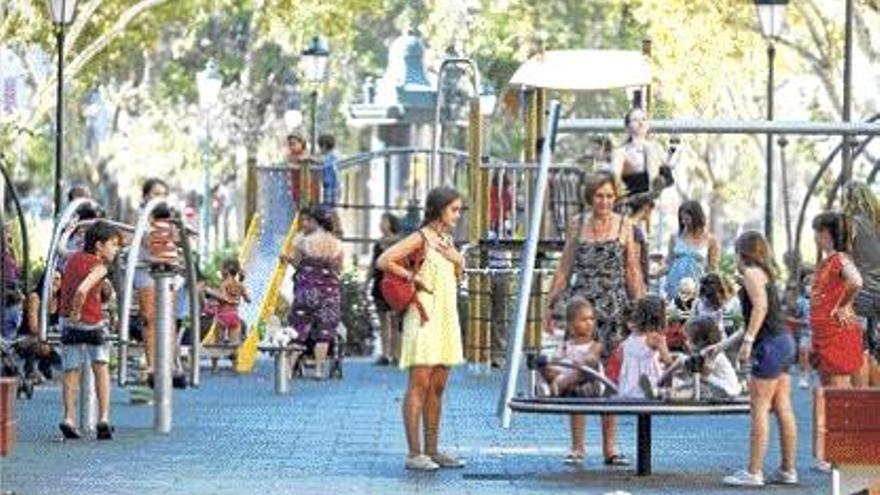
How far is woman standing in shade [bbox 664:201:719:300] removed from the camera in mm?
25875

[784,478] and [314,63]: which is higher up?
[314,63]

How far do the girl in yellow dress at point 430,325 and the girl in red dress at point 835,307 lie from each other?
7.17 ft

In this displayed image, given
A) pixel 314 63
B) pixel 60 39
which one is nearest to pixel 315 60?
pixel 314 63

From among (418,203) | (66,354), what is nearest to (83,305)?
(66,354)

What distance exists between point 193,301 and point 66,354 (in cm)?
194

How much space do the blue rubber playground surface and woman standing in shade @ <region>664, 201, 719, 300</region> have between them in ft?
3.61

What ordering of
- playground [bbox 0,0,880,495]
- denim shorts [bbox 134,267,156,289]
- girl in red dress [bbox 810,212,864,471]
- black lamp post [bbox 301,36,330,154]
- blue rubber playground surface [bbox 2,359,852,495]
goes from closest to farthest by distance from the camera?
blue rubber playground surface [bbox 2,359,852,495] < playground [bbox 0,0,880,495] < girl in red dress [bbox 810,212,864,471] < denim shorts [bbox 134,267,156,289] < black lamp post [bbox 301,36,330,154]

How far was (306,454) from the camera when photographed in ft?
74.0

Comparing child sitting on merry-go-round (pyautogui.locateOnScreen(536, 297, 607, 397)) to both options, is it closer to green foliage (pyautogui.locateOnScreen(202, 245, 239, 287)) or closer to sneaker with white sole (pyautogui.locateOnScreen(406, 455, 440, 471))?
sneaker with white sole (pyautogui.locateOnScreen(406, 455, 440, 471))

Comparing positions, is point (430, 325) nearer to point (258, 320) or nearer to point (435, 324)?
point (435, 324)

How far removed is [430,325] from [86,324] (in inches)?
130

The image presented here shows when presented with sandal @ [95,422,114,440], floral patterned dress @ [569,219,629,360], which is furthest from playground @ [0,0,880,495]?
sandal @ [95,422,114,440]

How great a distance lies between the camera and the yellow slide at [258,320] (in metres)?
33.9

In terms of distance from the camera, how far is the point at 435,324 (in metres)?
21.2
